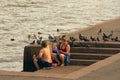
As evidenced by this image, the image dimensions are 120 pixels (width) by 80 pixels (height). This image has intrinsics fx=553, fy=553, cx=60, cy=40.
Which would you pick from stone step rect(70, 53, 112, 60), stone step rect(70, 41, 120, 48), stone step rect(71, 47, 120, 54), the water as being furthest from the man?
the water

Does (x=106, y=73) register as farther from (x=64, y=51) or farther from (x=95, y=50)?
(x=95, y=50)

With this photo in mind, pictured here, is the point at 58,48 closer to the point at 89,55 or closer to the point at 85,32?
the point at 89,55

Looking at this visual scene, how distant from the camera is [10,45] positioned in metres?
32.7

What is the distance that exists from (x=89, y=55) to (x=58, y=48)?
3.58 ft

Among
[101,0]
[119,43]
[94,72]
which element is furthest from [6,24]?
[101,0]

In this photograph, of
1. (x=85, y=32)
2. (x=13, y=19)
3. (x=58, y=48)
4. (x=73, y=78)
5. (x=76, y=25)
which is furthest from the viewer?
(x=13, y=19)

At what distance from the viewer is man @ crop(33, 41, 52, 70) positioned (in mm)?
16531

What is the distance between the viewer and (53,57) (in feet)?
58.7

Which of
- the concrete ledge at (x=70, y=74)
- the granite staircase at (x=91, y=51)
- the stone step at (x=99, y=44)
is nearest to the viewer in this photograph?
the concrete ledge at (x=70, y=74)

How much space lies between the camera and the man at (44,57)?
1653 centimetres

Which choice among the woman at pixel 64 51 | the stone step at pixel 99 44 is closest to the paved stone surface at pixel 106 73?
the woman at pixel 64 51

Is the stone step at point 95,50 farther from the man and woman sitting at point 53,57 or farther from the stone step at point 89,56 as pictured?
the man and woman sitting at point 53,57

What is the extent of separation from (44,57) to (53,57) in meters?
1.22

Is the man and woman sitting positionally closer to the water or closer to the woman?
the woman
